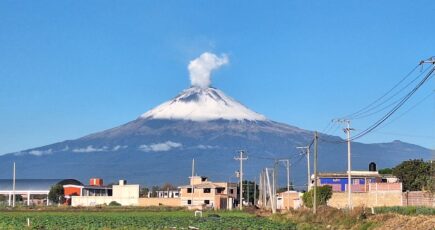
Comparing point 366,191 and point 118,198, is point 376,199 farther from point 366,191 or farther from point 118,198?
point 118,198

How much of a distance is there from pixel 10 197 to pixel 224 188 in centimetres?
3834

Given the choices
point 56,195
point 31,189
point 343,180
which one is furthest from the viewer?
point 31,189

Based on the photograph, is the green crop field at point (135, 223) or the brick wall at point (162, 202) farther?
the brick wall at point (162, 202)

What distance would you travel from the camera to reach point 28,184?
143250mm

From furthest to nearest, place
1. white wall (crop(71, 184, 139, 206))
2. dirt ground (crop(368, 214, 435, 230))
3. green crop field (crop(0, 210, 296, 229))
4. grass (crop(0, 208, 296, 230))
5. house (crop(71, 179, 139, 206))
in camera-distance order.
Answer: house (crop(71, 179, 139, 206)) < white wall (crop(71, 184, 139, 206)) < grass (crop(0, 208, 296, 230)) < green crop field (crop(0, 210, 296, 229)) < dirt ground (crop(368, 214, 435, 230))

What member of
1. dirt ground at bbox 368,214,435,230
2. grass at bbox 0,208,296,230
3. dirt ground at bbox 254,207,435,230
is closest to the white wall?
grass at bbox 0,208,296,230

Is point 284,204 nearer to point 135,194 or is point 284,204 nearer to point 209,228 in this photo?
point 135,194

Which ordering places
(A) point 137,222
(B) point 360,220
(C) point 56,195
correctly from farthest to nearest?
(C) point 56,195, (A) point 137,222, (B) point 360,220

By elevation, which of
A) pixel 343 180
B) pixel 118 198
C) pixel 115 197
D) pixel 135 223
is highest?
pixel 343 180

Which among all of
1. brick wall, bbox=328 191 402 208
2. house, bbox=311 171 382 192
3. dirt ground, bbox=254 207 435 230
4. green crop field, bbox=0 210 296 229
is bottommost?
green crop field, bbox=0 210 296 229

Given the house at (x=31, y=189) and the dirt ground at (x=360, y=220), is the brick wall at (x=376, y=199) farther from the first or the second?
the house at (x=31, y=189)

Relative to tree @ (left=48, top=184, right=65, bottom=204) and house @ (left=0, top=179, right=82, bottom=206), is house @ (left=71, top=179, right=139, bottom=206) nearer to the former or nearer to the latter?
tree @ (left=48, top=184, right=65, bottom=204)

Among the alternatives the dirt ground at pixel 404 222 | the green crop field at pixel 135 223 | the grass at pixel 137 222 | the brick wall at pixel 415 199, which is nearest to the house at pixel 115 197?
the grass at pixel 137 222

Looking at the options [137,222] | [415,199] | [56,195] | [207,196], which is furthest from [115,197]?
[137,222]
